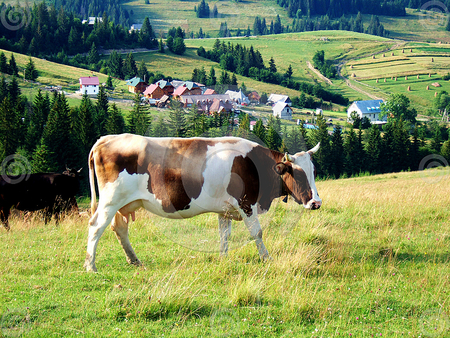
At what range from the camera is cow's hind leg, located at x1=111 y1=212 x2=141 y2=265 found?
735 centimetres

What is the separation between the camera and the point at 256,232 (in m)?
7.37

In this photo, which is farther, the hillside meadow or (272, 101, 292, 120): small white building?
(272, 101, 292, 120): small white building

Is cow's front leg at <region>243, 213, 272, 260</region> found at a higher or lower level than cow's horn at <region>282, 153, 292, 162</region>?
lower

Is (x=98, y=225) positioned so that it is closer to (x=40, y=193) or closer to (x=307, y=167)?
(x=307, y=167)

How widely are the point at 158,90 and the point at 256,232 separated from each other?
417 feet

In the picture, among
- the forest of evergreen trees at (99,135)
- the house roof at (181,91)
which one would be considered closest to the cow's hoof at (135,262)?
the forest of evergreen trees at (99,135)

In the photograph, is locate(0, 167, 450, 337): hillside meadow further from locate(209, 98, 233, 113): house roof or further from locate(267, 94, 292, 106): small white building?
locate(267, 94, 292, 106): small white building

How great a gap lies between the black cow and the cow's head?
7.95m

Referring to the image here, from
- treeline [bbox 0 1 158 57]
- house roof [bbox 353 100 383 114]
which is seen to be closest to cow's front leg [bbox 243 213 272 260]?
house roof [bbox 353 100 383 114]

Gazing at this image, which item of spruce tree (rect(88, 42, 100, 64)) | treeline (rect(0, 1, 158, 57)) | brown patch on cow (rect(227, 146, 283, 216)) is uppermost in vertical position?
treeline (rect(0, 1, 158, 57))

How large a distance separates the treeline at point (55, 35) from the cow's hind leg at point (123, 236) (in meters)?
170

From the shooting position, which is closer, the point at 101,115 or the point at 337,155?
the point at 337,155

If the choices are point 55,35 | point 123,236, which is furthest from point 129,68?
point 123,236

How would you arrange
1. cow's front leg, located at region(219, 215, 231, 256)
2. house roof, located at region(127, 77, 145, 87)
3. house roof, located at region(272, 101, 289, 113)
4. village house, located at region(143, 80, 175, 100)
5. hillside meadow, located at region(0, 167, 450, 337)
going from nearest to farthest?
hillside meadow, located at region(0, 167, 450, 337) → cow's front leg, located at region(219, 215, 231, 256) → house roof, located at region(272, 101, 289, 113) → village house, located at region(143, 80, 175, 100) → house roof, located at region(127, 77, 145, 87)
